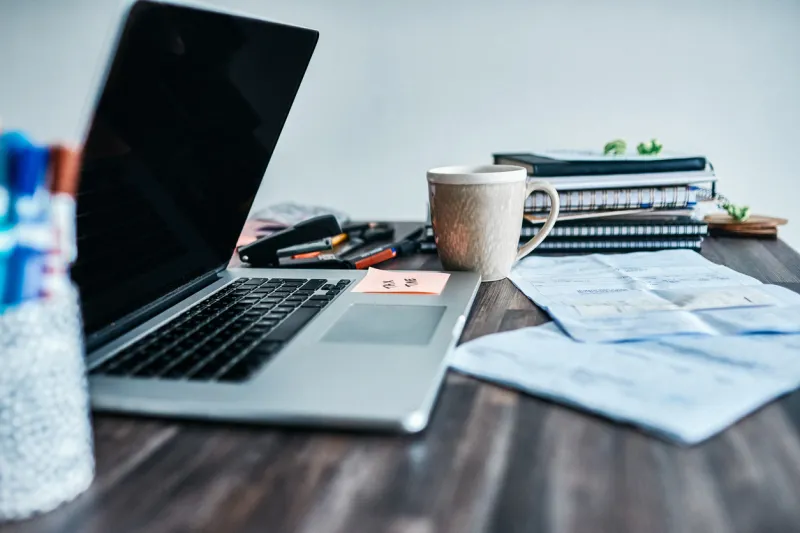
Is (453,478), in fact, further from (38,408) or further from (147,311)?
(147,311)

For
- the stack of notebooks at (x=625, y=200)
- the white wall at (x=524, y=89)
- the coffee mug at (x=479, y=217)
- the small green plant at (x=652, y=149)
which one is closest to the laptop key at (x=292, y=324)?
the coffee mug at (x=479, y=217)

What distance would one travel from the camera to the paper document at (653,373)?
432 mm

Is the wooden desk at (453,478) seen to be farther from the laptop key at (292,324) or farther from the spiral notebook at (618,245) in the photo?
the spiral notebook at (618,245)

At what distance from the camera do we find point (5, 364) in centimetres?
34

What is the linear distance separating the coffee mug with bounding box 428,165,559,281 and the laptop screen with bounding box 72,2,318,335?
0.23m

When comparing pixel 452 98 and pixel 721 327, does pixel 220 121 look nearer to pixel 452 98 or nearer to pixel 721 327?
pixel 721 327

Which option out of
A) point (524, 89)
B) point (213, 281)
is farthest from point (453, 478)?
point (524, 89)

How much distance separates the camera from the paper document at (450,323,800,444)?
432 millimetres

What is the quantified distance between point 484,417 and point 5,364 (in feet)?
0.92

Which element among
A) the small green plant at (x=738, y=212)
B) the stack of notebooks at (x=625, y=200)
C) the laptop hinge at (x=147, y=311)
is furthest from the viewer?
the small green plant at (x=738, y=212)

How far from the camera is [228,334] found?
581 mm

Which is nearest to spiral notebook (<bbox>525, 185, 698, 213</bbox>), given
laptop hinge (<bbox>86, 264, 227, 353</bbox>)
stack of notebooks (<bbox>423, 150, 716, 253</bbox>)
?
stack of notebooks (<bbox>423, 150, 716, 253</bbox>)

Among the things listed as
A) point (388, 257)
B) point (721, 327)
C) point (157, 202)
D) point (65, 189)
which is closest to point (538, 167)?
point (388, 257)

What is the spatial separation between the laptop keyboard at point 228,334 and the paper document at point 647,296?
0.80ft
